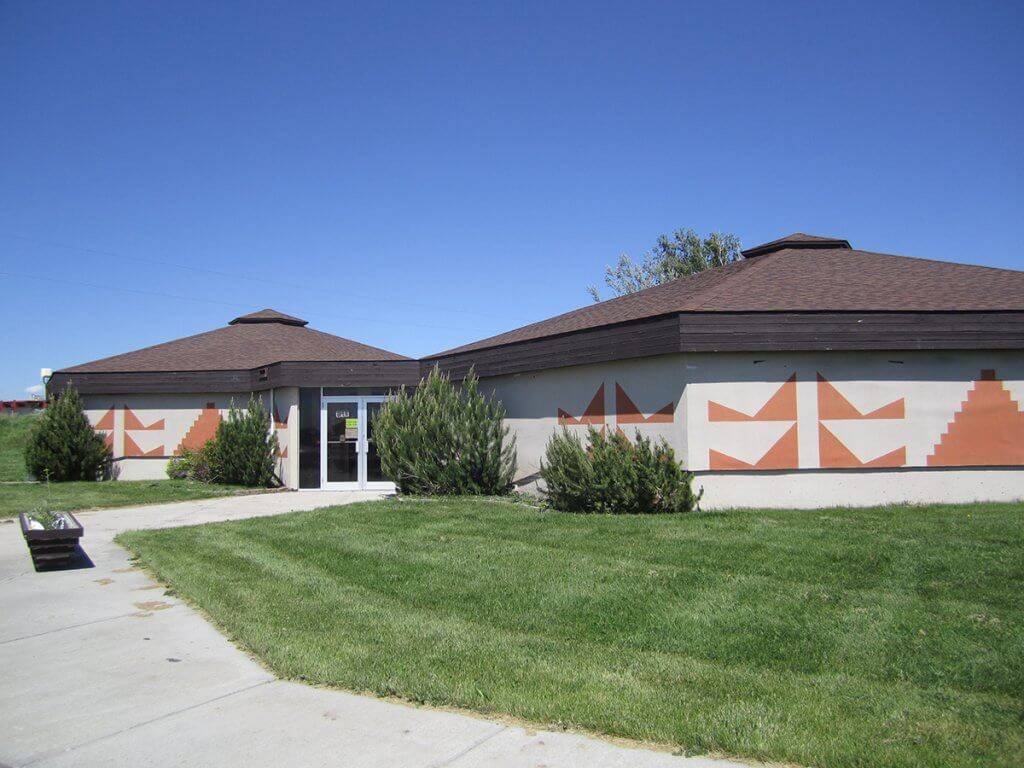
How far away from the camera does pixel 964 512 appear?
37.2ft

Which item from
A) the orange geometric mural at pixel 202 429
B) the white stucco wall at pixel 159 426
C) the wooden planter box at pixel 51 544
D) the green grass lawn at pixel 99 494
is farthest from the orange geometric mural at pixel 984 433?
the orange geometric mural at pixel 202 429

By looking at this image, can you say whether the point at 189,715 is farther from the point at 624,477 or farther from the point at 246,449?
the point at 246,449

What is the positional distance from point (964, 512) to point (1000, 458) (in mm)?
1826

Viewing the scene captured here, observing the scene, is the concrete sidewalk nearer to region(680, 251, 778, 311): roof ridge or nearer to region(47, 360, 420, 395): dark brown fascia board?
region(680, 251, 778, 311): roof ridge

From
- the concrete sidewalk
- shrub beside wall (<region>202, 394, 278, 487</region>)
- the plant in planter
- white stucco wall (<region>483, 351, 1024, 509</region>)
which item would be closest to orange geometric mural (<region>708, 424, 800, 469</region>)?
white stucco wall (<region>483, 351, 1024, 509</region>)

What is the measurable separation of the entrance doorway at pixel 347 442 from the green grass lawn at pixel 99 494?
2.36m

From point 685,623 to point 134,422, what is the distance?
20.8m

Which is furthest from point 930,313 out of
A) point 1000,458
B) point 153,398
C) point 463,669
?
point 153,398

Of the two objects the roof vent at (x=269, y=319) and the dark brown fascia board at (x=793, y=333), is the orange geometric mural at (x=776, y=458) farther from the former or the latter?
the roof vent at (x=269, y=319)

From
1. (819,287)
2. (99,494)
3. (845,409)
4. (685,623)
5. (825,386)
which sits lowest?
(685,623)

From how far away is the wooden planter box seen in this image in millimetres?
9875

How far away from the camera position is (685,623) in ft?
21.6

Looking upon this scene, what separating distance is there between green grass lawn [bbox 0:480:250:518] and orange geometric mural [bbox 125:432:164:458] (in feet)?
4.23

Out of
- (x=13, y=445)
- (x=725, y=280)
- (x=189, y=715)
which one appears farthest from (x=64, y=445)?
(x=189, y=715)
